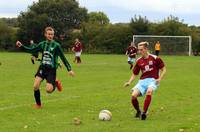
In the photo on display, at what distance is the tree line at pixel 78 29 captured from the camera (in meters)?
77.5

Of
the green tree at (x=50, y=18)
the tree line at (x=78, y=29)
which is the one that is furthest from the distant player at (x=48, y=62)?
the green tree at (x=50, y=18)

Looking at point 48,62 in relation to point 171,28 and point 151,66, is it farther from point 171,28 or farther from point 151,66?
point 171,28

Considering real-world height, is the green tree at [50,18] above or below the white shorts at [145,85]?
above

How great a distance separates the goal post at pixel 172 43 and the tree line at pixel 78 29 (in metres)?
3.90

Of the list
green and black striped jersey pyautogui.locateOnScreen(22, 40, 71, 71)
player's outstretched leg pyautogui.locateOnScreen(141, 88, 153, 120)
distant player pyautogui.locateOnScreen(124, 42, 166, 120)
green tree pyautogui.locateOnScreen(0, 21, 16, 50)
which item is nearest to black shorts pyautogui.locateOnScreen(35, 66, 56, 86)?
green and black striped jersey pyautogui.locateOnScreen(22, 40, 71, 71)

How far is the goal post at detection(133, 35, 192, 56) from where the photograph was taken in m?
68.9

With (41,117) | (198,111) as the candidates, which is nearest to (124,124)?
(41,117)

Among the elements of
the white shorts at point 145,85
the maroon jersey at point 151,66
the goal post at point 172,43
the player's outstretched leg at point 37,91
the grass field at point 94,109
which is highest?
the maroon jersey at point 151,66

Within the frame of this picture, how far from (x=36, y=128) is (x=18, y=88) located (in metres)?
9.52

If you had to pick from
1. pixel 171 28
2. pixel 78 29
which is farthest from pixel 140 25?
pixel 78 29

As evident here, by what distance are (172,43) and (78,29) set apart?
82.0ft

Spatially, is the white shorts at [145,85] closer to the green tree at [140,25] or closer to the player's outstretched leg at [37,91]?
the player's outstretched leg at [37,91]

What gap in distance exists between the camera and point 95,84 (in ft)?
71.6

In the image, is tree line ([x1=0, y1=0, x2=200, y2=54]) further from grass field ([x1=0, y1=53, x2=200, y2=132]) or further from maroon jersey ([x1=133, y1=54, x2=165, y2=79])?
maroon jersey ([x1=133, y1=54, x2=165, y2=79])
